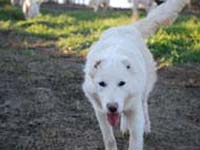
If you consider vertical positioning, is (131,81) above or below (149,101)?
above

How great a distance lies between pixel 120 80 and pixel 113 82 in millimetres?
56

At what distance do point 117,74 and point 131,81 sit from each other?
6.3 inches

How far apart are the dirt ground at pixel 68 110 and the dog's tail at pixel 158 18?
3.24 feet

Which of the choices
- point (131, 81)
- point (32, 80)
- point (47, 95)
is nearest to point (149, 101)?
point (47, 95)

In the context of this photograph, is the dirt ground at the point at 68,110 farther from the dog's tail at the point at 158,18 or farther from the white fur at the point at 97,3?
the white fur at the point at 97,3

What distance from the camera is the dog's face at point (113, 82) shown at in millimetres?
4594

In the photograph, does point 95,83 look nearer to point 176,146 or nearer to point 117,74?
point 117,74

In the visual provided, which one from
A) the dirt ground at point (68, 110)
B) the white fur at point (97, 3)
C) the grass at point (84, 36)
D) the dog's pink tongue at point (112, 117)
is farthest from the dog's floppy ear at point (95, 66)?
the white fur at point (97, 3)

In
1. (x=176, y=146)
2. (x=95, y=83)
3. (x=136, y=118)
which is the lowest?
(x=176, y=146)

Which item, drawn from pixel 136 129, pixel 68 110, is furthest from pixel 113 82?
pixel 68 110

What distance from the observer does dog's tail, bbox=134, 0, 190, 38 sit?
20.5 feet

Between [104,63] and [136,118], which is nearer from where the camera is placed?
[104,63]

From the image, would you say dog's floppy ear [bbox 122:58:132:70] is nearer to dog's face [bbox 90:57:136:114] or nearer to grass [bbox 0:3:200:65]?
dog's face [bbox 90:57:136:114]

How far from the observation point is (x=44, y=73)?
876 cm
